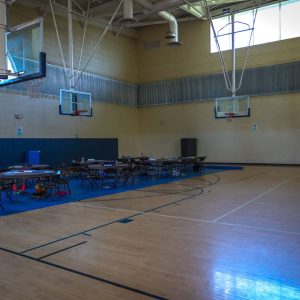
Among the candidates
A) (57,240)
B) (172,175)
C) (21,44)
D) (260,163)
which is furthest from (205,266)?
(260,163)

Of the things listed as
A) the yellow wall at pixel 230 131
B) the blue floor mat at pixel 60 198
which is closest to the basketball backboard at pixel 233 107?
the yellow wall at pixel 230 131

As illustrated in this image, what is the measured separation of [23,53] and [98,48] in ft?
38.9

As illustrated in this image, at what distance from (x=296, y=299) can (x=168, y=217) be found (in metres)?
4.41

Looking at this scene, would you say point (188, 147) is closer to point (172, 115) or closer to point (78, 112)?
point (172, 115)

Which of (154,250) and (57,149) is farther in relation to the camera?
(57,149)

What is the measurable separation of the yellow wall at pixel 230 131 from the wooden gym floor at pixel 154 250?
11910 mm

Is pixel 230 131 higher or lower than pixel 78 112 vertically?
lower

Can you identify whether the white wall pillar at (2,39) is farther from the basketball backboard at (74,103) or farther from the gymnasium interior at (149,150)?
the basketball backboard at (74,103)

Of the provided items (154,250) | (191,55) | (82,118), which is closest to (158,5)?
(191,55)

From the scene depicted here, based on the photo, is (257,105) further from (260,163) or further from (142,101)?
(142,101)

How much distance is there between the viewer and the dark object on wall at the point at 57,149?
57.7 feet

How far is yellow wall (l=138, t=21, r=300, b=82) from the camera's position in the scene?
2108 cm

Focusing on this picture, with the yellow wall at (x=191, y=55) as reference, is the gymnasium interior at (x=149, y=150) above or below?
below

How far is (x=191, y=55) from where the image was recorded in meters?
24.3
